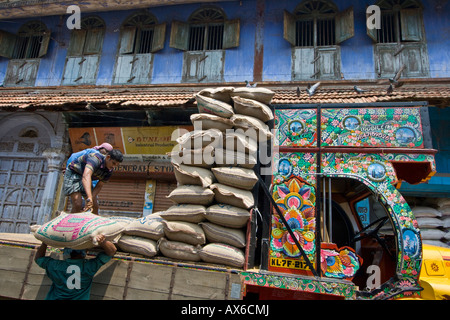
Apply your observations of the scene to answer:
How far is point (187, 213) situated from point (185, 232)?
0.19 meters

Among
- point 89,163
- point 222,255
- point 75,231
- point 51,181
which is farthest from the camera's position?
point 51,181

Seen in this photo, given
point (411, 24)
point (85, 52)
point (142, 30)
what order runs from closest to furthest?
point (411, 24) < point (142, 30) < point (85, 52)

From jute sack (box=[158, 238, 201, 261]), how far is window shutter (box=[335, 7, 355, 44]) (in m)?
6.04

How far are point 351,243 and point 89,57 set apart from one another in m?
7.76

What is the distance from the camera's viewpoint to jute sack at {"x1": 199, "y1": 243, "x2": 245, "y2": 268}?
2773 millimetres

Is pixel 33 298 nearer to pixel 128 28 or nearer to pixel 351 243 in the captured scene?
pixel 351 243

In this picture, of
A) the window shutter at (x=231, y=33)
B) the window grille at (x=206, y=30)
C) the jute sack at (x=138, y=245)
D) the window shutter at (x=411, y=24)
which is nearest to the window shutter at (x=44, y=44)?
the window grille at (x=206, y=30)

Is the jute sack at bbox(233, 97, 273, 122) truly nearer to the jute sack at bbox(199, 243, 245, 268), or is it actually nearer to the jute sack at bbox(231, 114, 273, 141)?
the jute sack at bbox(231, 114, 273, 141)

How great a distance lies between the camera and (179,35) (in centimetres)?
755

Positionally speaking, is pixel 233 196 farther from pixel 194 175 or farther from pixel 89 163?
pixel 89 163

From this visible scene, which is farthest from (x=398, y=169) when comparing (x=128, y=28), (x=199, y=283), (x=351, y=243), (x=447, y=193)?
(x=128, y=28)

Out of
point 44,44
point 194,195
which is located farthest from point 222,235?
point 44,44

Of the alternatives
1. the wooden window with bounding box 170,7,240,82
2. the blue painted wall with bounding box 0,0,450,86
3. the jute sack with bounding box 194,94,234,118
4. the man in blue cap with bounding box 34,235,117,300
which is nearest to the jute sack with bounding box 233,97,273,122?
the jute sack with bounding box 194,94,234,118

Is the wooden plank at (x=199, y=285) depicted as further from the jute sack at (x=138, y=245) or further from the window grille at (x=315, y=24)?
the window grille at (x=315, y=24)
